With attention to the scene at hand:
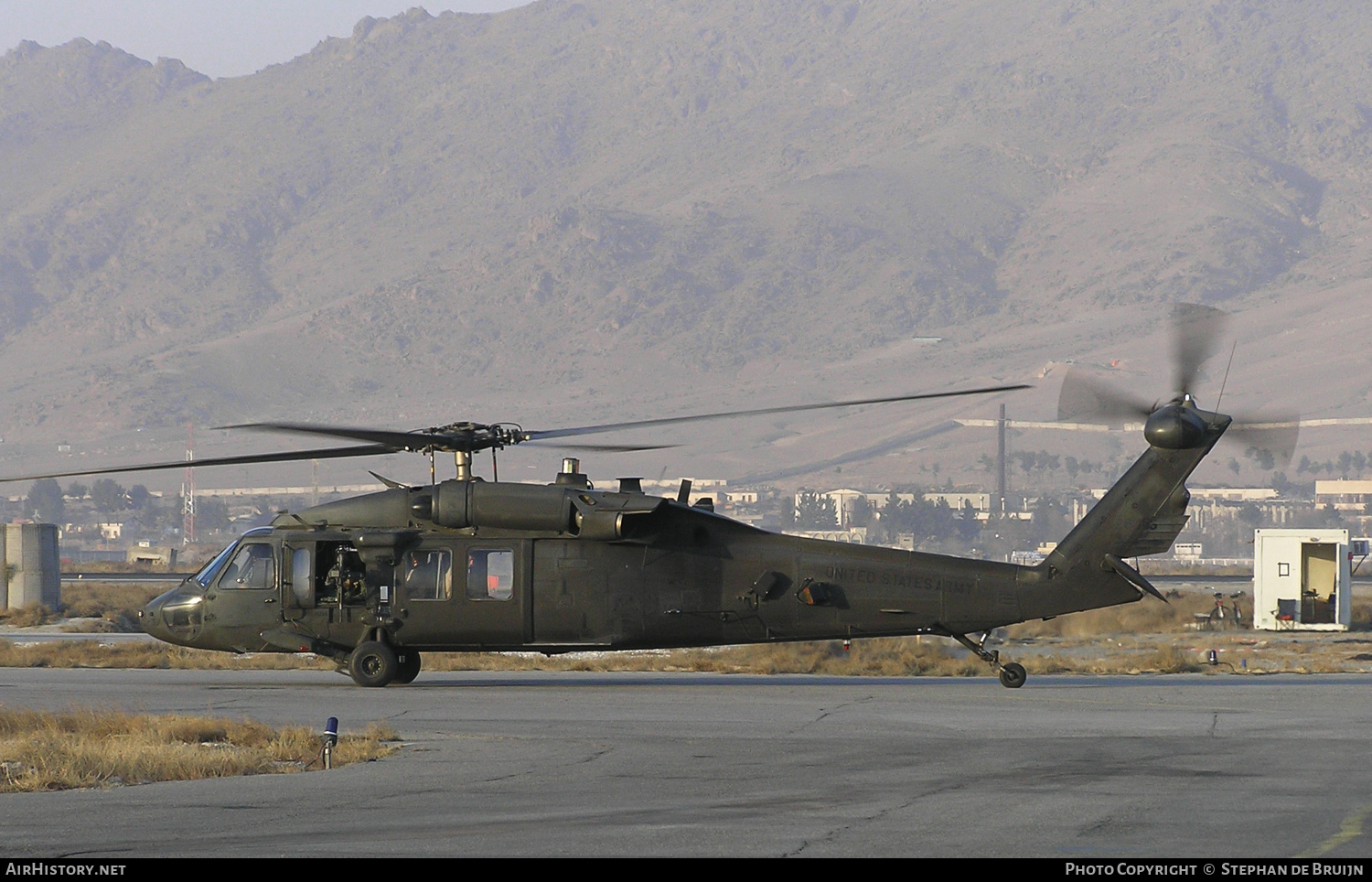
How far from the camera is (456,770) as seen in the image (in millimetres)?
17453

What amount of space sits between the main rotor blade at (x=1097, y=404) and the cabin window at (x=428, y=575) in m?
8.63

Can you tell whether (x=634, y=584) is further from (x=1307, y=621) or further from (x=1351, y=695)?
(x=1307, y=621)

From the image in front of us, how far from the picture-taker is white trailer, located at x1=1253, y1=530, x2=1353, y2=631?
4784cm

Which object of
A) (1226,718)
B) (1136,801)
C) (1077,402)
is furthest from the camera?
(1077,402)

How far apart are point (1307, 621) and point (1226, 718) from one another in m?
27.5

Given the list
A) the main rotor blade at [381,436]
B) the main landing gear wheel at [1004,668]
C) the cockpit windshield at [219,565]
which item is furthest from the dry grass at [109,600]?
the main landing gear wheel at [1004,668]

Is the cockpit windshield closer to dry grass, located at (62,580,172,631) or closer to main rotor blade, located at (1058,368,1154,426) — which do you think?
main rotor blade, located at (1058,368,1154,426)

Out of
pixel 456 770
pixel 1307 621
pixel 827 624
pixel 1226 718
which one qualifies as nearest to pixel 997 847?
pixel 456 770

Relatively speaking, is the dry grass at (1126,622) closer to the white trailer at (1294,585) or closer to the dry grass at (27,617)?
the white trailer at (1294,585)

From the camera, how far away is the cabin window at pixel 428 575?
2559 cm

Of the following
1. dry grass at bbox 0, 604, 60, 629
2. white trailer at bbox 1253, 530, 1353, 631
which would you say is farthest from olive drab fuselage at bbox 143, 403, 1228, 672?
white trailer at bbox 1253, 530, 1353, 631

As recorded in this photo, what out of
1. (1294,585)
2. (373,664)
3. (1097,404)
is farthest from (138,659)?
(1294,585)

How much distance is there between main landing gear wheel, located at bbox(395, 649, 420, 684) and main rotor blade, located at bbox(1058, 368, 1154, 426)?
9.73 m

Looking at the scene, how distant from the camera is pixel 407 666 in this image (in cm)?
2638
